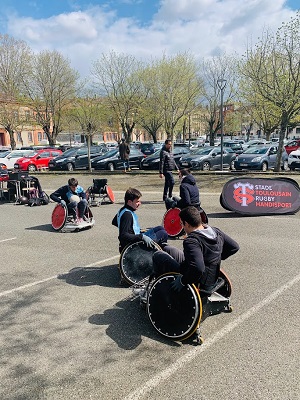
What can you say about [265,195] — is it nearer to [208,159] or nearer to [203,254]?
[203,254]

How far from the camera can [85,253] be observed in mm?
6512

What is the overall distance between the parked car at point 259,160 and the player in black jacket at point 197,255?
16.5 m

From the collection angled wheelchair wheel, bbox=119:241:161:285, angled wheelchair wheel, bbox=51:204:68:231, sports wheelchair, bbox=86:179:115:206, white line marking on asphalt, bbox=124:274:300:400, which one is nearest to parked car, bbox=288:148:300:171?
sports wheelchair, bbox=86:179:115:206

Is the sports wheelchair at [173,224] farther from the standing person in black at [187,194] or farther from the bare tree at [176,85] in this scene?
the bare tree at [176,85]

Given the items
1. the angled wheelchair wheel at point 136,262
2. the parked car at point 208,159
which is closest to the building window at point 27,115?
the parked car at point 208,159

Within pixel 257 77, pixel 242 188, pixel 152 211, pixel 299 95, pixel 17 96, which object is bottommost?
pixel 152 211

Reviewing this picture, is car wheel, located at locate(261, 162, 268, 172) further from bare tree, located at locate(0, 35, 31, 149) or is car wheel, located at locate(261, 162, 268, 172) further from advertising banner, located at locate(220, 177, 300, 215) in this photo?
bare tree, located at locate(0, 35, 31, 149)

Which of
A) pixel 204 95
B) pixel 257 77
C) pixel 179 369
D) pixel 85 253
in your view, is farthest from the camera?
pixel 204 95

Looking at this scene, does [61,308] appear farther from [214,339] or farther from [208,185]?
[208,185]

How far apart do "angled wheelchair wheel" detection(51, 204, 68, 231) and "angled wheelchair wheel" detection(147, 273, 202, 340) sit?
4961 mm

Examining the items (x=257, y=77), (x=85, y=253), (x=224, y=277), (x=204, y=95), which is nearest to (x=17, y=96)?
(x=204, y=95)

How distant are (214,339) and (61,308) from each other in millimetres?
1987

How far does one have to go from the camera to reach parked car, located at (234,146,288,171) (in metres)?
19.3

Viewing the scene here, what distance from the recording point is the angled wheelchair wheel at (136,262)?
4594 mm
